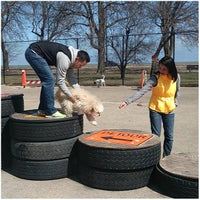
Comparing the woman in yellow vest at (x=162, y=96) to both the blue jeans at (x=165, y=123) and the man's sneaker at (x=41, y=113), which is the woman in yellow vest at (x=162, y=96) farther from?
the man's sneaker at (x=41, y=113)

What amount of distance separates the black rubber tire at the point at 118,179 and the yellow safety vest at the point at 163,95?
1.07 meters

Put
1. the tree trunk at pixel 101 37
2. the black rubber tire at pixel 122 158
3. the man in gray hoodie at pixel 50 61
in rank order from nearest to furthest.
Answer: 1. the black rubber tire at pixel 122 158
2. the man in gray hoodie at pixel 50 61
3. the tree trunk at pixel 101 37

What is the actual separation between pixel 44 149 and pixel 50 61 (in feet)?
4.16

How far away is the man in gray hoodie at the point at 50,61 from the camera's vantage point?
4.68 meters

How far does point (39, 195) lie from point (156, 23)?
23.6 meters

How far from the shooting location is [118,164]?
156 inches

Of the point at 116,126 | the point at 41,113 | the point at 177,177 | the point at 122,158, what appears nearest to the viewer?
the point at 177,177

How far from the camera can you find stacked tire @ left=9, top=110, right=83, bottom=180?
14.4 feet

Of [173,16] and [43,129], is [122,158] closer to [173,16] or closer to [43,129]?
[43,129]

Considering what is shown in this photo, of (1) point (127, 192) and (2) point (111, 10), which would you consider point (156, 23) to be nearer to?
(2) point (111, 10)

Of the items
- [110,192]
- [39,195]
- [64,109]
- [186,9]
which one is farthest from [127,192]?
[186,9]

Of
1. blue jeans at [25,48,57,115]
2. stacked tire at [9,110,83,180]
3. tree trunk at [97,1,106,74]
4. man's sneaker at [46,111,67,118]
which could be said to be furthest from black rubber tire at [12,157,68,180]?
tree trunk at [97,1,106,74]

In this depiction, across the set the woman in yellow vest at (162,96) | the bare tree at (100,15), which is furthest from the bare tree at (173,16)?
the woman in yellow vest at (162,96)

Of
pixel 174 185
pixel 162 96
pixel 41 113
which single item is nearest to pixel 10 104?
pixel 41 113
